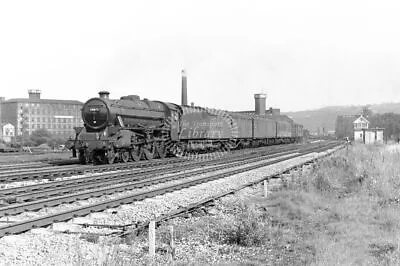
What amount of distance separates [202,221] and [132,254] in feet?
9.22

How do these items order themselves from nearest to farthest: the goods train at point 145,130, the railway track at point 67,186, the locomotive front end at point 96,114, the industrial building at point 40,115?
the railway track at point 67,186
the goods train at point 145,130
the locomotive front end at point 96,114
the industrial building at point 40,115

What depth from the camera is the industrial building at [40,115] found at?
400ft

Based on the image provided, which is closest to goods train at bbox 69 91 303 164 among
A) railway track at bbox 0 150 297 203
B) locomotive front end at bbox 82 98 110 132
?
locomotive front end at bbox 82 98 110 132

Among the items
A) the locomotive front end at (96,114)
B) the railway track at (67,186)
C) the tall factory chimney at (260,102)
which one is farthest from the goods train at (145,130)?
the tall factory chimney at (260,102)

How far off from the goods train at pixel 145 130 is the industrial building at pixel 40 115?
93.8 meters

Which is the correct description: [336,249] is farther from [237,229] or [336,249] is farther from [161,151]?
[161,151]

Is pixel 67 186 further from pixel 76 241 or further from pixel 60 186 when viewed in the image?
pixel 76 241

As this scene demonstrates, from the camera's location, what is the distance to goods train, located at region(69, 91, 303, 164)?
2172cm

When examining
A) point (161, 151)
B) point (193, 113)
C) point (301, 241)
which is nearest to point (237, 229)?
point (301, 241)

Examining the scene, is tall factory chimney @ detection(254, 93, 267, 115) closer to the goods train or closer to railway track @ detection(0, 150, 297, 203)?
the goods train

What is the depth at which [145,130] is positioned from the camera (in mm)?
24141

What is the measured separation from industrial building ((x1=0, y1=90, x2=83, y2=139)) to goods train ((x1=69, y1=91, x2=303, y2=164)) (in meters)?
93.8

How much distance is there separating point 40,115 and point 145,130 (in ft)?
353

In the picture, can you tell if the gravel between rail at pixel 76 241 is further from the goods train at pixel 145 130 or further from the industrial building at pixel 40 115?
the industrial building at pixel 40 115
